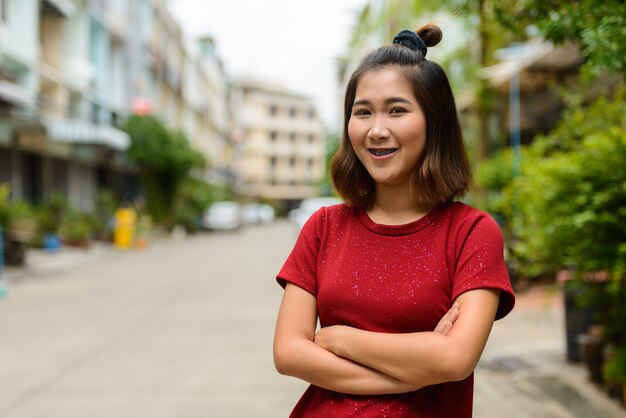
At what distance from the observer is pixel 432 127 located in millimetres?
1711

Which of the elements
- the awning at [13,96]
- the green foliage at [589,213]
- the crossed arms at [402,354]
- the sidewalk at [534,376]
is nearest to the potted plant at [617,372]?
the sidewalk at [534,376]

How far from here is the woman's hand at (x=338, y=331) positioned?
1.57m

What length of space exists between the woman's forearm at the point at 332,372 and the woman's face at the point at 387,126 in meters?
0.44

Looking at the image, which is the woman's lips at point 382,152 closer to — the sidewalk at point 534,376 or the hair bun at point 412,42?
the hair bun at point 412,42

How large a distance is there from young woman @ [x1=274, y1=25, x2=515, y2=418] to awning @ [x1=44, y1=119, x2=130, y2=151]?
1722 centimetres

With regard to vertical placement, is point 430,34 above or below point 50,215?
above

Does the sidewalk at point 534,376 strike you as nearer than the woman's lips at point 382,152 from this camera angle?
No

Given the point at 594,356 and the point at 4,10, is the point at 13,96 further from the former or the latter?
the point at 594,356

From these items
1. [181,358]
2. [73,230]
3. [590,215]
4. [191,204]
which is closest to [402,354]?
[590,215]

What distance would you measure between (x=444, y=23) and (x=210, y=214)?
33.9 metres

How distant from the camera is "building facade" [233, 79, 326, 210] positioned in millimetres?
79625

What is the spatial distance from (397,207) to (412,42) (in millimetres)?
413

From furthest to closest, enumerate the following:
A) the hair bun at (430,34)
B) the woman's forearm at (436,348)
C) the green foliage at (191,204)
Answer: the green foliage at (191,204) → the hair bun at (430,34) → the woman's forearm at (436,348)

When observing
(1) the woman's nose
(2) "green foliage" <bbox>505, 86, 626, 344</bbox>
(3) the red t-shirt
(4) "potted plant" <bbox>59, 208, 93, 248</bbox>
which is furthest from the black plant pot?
(4) "potted plant" <bbox>59, 208, 93, 248</bbox>
